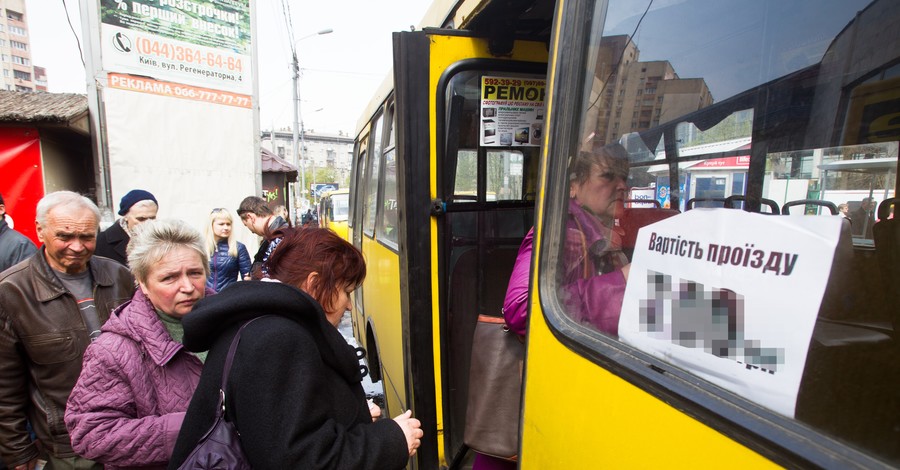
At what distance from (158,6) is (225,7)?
0.95 meters

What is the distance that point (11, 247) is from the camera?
296 centimetres

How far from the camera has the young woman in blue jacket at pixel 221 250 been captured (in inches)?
171

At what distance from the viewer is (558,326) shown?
3.95 ft

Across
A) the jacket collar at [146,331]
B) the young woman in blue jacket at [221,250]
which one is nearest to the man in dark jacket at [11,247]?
the young woman in blue jacket at [221,250]

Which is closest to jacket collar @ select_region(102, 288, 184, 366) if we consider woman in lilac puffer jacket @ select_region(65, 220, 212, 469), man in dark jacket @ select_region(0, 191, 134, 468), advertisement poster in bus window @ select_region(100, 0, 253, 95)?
woman in lilac puffer jacket @ select_region(65, 220, 212, 469)

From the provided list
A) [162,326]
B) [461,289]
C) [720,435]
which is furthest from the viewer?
[461,289]

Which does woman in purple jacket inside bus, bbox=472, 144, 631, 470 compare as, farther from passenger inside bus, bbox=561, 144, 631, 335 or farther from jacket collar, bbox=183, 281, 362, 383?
jacket collar, bbox=183, 281, 362, 383

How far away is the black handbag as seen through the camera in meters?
1.11

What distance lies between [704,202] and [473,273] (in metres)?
1.66

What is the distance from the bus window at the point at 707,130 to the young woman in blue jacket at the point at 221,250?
12.6 feet

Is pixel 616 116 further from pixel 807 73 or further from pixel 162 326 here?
pixel 162 326

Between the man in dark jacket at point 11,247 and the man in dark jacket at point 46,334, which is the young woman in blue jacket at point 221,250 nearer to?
the man in dark jacket at point 11,247

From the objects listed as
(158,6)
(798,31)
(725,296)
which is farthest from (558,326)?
(158,6)

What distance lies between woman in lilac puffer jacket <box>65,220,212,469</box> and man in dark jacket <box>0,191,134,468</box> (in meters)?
0.62
